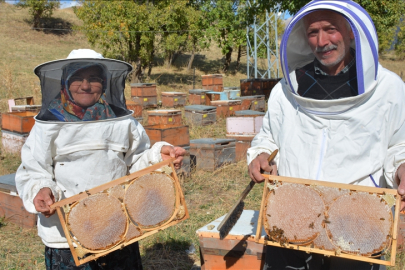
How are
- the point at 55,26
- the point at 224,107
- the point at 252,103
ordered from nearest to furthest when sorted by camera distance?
the point at 224,107 → the point at 252,103 → the point at 55,26

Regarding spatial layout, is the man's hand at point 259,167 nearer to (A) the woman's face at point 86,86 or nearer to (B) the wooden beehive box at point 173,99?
(A) the woman's face at point 86,86

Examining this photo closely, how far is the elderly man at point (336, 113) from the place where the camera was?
174cm

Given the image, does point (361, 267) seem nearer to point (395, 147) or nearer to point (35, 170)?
point (395, 147)

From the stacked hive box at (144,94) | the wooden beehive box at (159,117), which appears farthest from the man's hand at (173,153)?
the stacked hive box at (144,94)

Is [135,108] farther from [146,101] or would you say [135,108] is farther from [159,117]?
[146,101]

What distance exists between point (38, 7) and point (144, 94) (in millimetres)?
18500

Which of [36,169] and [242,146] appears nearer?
[36,169]

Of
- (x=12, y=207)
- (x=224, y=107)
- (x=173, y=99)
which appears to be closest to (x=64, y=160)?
(x=12, y=207)

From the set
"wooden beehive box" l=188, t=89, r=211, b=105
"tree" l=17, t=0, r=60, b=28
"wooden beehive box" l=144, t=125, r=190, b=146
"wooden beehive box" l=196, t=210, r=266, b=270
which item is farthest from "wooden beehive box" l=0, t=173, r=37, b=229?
"tree" l=17, t=0, r=60, b=28

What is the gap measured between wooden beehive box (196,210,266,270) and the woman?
0.78m

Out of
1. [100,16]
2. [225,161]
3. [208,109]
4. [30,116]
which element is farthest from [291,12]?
[100,16]

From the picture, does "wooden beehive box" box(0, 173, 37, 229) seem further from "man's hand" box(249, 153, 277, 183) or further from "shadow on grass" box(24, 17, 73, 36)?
"shadow on grass" box(24, 17, 73, 36)

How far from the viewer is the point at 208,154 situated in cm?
631

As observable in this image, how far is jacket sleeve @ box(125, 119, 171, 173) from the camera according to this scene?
2326 mm
